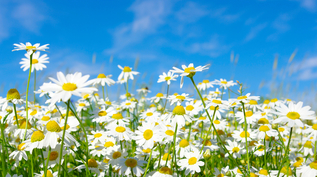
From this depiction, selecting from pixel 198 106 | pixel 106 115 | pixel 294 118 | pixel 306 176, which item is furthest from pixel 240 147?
pixel 106 115

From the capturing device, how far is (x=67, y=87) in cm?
151

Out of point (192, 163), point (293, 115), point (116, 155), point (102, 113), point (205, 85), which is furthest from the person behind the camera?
point (205, 85)

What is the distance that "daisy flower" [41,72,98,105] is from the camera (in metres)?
1.42

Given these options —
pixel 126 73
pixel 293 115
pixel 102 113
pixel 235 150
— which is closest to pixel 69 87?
pixel 293 115

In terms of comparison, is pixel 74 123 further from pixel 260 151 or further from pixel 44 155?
pixel 260 151

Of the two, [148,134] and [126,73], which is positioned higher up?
[126,73]

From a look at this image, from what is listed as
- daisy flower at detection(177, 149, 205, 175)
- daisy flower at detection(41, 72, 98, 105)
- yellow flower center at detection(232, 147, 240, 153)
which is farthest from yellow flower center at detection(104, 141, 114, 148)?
yellow flower center at detection(232, 147, 240, 153)

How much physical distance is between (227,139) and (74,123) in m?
2.11

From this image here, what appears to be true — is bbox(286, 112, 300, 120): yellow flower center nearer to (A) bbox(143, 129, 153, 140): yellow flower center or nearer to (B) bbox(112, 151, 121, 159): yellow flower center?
(A) bbox(143, 129, 153, 140): yellow flower center

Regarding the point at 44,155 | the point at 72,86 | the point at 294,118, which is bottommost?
the point at 44,155

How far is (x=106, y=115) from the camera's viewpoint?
3.25 meters

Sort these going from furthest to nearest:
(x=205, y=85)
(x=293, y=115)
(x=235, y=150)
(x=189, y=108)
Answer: (x=205, y=85)
(x=235, y=150)
(x=189, y=108)
(x=293, y=115)

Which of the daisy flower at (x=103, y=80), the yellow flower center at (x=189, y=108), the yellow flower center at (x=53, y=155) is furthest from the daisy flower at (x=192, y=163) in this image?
the daisy flower at (x=103, y=80)

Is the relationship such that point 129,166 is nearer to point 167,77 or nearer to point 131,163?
point 131,163
